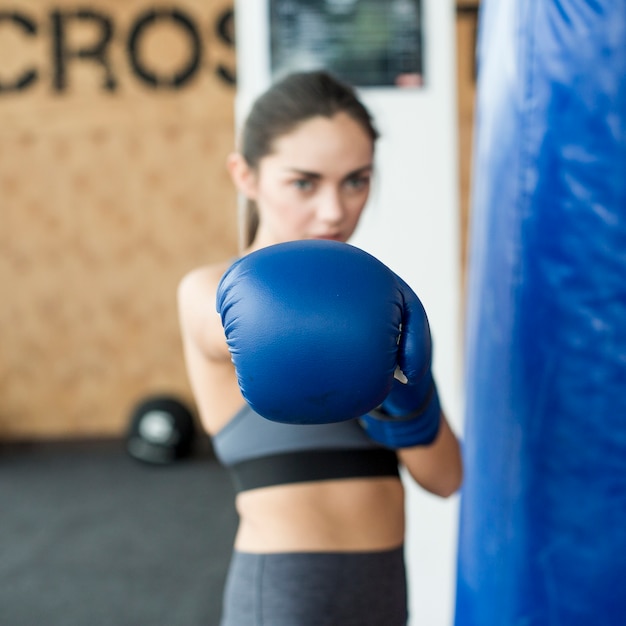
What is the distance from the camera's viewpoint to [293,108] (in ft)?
3.04

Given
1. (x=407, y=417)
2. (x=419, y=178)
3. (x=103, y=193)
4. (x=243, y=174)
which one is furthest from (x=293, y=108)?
(x=103, y=193)

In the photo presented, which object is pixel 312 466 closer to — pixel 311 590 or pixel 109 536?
pixel 311 590

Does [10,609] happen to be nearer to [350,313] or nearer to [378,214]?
[378,214]

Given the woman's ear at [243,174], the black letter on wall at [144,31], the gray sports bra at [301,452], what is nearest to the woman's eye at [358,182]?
the woman's ear at [243,174]

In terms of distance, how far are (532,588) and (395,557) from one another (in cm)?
19

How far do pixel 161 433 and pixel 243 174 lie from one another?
3120mm

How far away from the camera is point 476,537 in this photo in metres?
0.96

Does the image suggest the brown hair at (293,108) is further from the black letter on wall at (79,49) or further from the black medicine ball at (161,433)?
the black letter on wall at (79,49)

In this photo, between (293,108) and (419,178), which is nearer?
(293,108)

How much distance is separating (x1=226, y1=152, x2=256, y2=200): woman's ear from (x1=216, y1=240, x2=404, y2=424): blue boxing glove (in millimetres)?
401

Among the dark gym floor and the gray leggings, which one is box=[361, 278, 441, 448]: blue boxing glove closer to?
the gray leggings

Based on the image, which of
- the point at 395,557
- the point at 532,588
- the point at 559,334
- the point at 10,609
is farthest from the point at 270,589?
the point at 10,609

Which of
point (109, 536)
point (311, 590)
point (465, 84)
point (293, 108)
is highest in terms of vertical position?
point (465, 84)

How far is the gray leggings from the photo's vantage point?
88 cm
